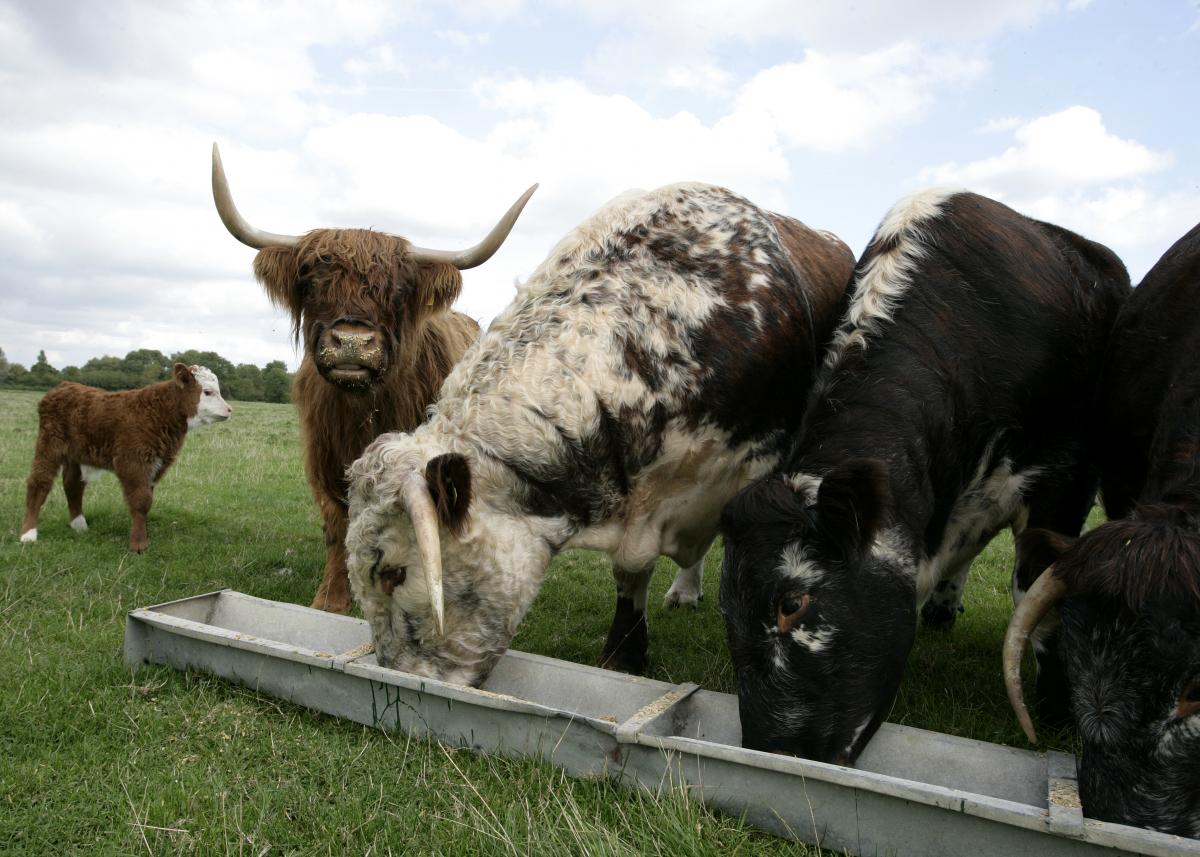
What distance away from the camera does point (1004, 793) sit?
11.0ft

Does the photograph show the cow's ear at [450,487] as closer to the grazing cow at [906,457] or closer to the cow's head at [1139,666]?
the grazing cow at [906,457]

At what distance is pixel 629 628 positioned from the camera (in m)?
5.28

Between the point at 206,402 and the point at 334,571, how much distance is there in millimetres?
3865

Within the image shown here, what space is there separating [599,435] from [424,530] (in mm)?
977

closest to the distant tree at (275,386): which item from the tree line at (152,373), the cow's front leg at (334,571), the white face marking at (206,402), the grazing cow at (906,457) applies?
the tree line at (152,373)

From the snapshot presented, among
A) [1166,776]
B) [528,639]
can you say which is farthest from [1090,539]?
[528,639]

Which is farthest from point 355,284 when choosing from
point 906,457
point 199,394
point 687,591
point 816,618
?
point 199,394

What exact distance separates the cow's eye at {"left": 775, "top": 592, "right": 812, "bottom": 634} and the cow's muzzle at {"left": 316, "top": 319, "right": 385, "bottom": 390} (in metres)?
3.04

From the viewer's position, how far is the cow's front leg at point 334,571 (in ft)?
20.5

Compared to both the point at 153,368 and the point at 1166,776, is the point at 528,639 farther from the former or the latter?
the point at 153,368

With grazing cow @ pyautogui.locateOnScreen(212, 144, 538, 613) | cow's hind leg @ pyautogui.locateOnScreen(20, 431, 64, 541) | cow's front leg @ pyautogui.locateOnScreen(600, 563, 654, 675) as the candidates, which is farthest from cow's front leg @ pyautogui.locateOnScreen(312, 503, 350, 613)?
cow's hind leg @ pyautogui.locateOnScreen(20, 431, 64, 541)

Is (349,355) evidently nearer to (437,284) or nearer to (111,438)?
(437,284)

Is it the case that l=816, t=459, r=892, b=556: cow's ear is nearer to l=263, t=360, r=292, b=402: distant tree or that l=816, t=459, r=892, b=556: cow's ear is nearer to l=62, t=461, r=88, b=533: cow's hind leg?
l=62, t=461, r=88, b=533: cow's hind leg

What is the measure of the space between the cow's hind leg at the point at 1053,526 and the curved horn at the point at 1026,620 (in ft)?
3.54
